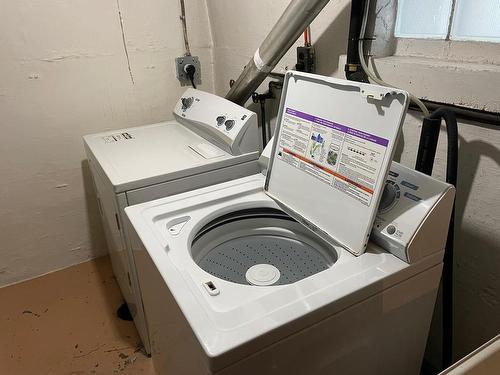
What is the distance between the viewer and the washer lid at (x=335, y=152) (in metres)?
0.84

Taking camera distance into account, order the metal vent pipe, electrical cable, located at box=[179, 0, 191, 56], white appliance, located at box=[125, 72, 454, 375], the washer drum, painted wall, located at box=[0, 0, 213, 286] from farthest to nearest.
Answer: electrical cable, located at box=[179, 0, 191, 56], painted wall, located at box=[0, 0, 213, 286], the metal vent pipe, the washer drum, white appliance, located at box=[125, 72, 454, 375]

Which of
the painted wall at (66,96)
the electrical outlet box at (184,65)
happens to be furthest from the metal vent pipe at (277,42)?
the painted wall at (66,96)

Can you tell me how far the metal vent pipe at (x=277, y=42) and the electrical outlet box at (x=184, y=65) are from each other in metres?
0.44

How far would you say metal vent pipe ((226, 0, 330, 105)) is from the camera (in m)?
1.21

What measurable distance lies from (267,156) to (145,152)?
22.0 inches

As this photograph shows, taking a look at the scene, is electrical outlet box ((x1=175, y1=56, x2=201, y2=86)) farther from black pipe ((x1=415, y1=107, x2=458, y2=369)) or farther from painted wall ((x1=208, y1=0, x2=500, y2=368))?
black pipe ((x1=415, y1=107, x2=458, y2=369))

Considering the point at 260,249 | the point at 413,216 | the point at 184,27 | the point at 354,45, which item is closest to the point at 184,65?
the point at 184,27

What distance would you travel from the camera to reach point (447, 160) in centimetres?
94

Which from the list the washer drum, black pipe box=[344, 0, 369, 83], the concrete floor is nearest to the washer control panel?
the washer drum

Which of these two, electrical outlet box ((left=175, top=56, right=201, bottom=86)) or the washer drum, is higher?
electrical outlet box ((left=175, top=56, right=201, bottom=86))

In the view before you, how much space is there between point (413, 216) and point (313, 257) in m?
0.36

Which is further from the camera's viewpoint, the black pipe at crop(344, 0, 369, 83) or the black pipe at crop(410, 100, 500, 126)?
the black pipe at crop(344, 0, 369, 83)

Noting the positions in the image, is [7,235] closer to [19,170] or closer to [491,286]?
[19,170]

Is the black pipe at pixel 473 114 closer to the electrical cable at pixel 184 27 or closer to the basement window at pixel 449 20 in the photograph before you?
the basement window at pixel 449 20
